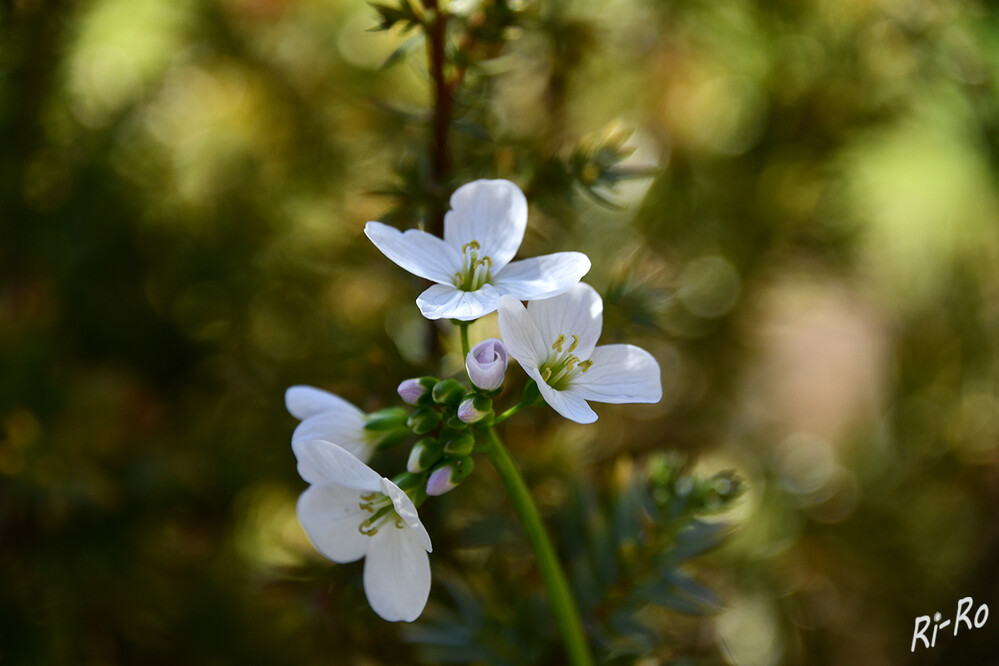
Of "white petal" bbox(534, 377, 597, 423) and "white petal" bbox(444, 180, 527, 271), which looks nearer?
"white petal" bbox(534, 377, 597, 423)

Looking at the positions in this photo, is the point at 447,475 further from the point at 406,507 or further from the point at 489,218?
the point at 489,218

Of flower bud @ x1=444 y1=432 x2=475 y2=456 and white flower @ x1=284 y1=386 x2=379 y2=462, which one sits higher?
white flower @ x1=284 y1=386 x2=379 y2=462

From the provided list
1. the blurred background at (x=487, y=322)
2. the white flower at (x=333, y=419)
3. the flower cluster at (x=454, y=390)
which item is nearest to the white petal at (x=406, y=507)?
the flower cluster at (x=454, y=390)

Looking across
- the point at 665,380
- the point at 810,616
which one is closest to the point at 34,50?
the point at 665,380

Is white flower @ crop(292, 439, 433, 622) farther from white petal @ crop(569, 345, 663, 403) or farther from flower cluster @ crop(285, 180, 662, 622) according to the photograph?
white petal @ crop(569, 345, 663, 403)

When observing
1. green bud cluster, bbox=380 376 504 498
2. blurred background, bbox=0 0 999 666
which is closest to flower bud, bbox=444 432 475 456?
green bud cluster, bbox=380 376 504 498

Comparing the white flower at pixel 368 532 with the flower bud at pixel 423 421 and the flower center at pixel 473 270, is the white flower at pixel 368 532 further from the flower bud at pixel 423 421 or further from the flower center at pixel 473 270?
the flower center at pixel 473 270

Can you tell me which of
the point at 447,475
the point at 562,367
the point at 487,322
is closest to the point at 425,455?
the point at 447,475
